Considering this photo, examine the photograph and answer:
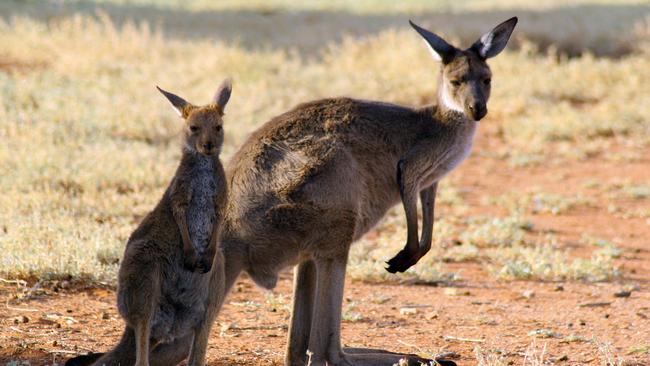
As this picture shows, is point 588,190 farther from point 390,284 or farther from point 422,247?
point 422,247

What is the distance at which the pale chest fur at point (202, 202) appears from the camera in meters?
4.70

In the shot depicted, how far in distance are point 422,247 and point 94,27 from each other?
39.5 ft

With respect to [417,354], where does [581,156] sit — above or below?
above

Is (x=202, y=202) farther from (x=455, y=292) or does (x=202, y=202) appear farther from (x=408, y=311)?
(x=455, y=292)

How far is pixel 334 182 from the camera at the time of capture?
505cm

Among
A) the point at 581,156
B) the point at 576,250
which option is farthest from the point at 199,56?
the point at 576,250

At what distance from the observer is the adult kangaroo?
499 cm

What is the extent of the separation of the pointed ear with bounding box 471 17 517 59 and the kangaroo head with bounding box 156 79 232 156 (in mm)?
1739

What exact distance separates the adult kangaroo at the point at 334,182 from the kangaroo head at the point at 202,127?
375mm

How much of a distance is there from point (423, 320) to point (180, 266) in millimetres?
2387

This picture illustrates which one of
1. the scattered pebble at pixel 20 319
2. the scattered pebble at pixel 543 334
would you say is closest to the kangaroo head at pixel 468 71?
the scattered pebble at pixel 543 334

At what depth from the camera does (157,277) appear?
4.55 m

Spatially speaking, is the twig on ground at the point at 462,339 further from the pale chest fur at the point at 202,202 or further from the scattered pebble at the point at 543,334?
the pale chest fur at the point at 202,202

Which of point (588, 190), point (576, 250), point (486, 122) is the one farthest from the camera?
point (486, 122)
